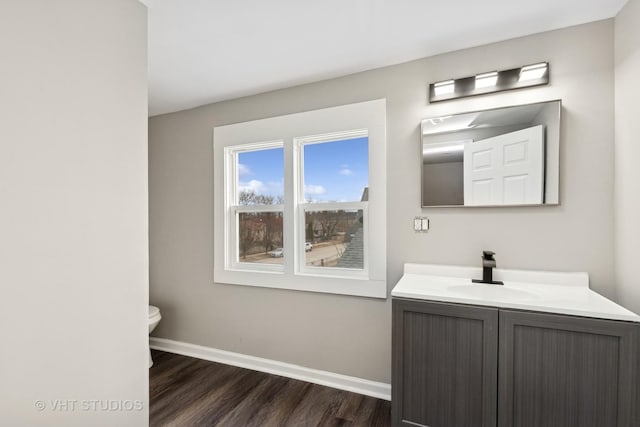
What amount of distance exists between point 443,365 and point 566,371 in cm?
51

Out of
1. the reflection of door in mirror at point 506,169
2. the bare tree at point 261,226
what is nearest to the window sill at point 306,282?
the bare tree at point 261,226

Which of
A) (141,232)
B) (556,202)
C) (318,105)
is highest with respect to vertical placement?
(318,105)

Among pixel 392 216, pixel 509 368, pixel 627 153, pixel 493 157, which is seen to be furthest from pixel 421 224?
pixel 627 153

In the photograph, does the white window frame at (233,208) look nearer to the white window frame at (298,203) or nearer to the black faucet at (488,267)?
the white window frame at (298,203)

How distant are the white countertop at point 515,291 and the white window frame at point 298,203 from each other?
40 cm

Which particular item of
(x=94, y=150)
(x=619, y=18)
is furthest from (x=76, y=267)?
(x=619, y=18)

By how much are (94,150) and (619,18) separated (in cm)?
277

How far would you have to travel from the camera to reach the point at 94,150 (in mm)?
1334

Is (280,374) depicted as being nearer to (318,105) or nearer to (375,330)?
(375,330)

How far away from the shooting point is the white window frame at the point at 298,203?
2.18m

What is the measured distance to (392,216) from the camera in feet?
7.04

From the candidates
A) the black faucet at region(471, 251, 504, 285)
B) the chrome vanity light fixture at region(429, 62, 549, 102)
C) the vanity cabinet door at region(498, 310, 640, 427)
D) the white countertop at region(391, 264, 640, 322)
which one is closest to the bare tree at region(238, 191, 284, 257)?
the white countertop at region(391, 264, 640, 322)

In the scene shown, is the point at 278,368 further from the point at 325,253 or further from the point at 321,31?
the point at 321,31

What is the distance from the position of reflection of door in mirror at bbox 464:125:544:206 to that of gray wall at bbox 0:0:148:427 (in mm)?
1970
